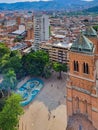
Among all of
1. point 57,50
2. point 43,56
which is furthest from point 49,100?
point 57,50

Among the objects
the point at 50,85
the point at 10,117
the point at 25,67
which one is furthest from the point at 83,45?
the point at 25,67

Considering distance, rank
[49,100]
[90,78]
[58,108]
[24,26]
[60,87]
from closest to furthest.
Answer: [90,78] → [58,108] → [49,100] → [60,87] → [24,26]

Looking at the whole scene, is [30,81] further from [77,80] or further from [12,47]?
[77,80]

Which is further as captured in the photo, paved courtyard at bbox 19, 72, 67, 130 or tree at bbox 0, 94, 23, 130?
paved courtyard at bbox 19, 72, 67, 130

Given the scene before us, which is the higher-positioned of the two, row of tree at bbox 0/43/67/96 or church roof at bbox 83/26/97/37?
church roof at bbox 83/26/97/37

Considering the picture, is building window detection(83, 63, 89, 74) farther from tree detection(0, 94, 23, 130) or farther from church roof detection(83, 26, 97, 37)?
tree detection(0, 94, 23, 130)

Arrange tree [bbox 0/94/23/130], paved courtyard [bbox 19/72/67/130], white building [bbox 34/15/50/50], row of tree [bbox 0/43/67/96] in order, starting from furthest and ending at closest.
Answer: white building [bbox 34/15/50/50] → row of tree [bbox 0/43/67/96] → paved courtyard [bbox 19/72/67/130] → tree [bbox 0/94/23/130]

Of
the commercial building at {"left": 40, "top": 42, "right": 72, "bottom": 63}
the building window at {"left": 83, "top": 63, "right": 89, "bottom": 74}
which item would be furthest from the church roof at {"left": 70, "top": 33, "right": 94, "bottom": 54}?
the commercial building at {"left": 40, "top": 42, "right": 72, "bottom": 63}
